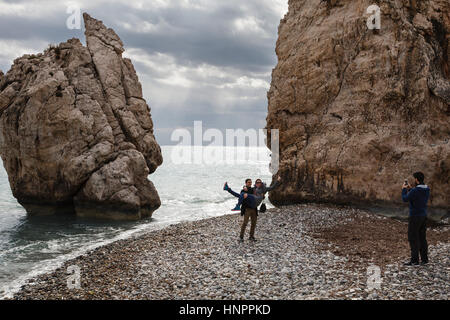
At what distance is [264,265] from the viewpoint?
39.3ft

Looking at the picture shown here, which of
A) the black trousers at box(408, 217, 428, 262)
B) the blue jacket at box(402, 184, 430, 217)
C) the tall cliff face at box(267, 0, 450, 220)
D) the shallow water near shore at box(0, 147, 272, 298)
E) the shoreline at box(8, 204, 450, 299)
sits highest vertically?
the tall cliff face at box(267, 0, 450, 220)

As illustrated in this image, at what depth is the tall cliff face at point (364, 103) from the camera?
19828 mm

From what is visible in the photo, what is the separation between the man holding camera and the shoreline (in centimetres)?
56

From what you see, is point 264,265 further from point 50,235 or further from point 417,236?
point 50,235

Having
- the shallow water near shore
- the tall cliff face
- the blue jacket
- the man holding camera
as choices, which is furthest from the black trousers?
the shallow water near shore

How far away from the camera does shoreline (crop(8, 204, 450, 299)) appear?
972cm

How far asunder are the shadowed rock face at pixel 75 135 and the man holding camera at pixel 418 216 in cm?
2168

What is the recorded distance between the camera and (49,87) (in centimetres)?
2755

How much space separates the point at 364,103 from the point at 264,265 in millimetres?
14439

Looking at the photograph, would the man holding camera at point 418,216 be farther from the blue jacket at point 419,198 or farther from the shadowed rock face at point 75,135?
the shadowed rock face at point 75,135

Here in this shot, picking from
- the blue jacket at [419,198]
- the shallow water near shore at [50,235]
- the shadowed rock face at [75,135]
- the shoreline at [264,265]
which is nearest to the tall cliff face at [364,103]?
the shoreline at [264,265]

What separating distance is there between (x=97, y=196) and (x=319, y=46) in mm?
20641

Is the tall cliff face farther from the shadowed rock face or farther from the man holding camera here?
the shadowed rock face

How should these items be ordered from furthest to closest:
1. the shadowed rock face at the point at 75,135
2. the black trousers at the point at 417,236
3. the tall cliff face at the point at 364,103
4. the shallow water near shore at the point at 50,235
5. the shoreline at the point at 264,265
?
1. the shadowed rock face at the point at 75,135
2. the tall cliff face at the point at 364,103
3. the shallow water near shore at the point at 50,235
4. the black trousers at the point at 417,236
5. the shoreline at the point at 264,265
